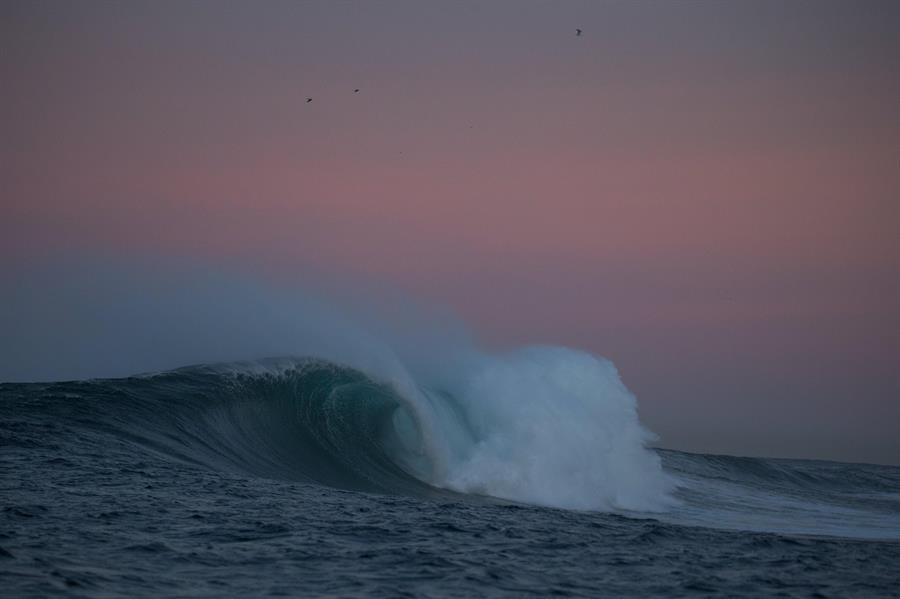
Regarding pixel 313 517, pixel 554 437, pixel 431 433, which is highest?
pixel 554 437

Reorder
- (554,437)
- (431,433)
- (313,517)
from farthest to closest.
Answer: (554,437) → (431,433) → (313,517)

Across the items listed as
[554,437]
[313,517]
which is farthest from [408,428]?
[313,517]

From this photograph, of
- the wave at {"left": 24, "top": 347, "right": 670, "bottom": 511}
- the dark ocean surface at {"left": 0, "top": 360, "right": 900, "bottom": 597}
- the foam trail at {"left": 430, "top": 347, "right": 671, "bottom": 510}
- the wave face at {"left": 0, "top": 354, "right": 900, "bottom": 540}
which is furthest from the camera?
the foam trail at {"left": 430, "top": 347, "right": 671, "bottom": 510}

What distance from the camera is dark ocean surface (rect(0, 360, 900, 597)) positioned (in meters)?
6.95

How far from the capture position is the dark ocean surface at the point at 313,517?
6945 mm

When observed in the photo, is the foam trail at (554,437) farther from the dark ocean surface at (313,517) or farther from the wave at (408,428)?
the dark ocean surface at (313,517)

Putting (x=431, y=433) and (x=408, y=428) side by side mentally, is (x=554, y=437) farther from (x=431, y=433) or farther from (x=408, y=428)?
(x=408, y=428)

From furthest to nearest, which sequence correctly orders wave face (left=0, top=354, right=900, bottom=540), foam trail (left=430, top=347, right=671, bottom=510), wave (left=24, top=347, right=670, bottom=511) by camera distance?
1. foam trail (left=430, top=347, right=671, bottom=510)
2. wave (left=24, top=347, right=670, bottom=511)
3. wave face (left=0, top=354, right=900, bottom=540)

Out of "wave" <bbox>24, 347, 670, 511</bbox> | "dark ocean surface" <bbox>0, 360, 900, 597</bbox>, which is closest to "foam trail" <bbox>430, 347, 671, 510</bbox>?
"wave" <bbox>24, 347, 670, 511</bbox>

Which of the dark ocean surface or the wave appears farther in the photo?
the wave

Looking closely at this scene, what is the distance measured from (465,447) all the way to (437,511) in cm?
625

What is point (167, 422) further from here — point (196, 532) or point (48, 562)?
point (48, 562)

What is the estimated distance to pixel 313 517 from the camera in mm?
9391

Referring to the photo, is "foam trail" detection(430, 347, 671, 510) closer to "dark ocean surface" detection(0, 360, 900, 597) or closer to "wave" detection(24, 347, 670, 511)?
"wave" detection(24, 347, 670, 511)
